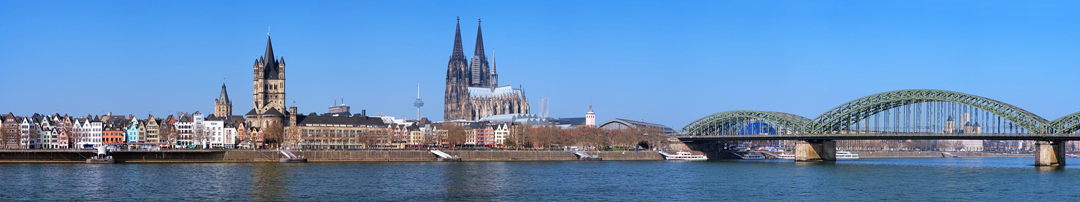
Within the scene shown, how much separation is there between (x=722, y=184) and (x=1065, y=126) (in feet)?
189

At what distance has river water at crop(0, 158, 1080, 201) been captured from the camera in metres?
62.8

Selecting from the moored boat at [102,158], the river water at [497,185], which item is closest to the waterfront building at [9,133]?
the moored boat at [102,158]

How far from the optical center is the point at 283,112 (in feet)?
580

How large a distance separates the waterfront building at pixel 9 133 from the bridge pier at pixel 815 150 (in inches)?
3833

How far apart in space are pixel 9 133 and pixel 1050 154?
120106 mm

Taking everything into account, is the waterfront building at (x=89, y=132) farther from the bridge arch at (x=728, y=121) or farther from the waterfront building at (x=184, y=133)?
the bridge arch at (x=728, y=121)

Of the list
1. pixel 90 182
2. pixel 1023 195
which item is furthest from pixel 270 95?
pixel 1023 195

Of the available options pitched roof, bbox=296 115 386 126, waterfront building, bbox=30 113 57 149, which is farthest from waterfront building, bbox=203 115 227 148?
waterfront building, bbox=30 113 57 149

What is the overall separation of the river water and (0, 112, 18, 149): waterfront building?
4010 cm

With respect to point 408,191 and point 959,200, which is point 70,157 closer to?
point 408,191

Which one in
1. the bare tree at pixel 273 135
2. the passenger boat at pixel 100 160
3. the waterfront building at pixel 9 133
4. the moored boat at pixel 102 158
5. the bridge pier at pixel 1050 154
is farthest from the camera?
the bare tree at pixel 273 135

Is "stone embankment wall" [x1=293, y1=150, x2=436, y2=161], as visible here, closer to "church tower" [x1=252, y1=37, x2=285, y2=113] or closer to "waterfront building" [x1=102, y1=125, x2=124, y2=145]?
"waterfront building" [x1=102, y1=125, x2=124, y2=145]

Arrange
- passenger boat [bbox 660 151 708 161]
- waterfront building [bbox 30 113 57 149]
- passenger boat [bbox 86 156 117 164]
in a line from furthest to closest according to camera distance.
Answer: passenger boat [bbox 660 151 708 161] → waterfront building [bbox 30 113 57 149] → passenger boat [bbox 86 156 117 164]

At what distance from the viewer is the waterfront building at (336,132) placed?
157m
